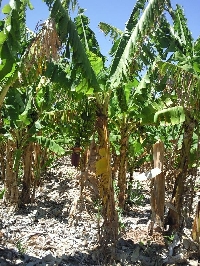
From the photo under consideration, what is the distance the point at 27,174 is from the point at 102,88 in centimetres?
395

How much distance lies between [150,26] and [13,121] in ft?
10.6

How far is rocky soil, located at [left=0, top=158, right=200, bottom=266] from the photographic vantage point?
20.1 ft

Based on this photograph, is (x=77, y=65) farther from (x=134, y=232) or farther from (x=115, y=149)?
(x=115, y=149)

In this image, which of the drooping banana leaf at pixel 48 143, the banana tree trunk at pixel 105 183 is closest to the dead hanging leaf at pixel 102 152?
the banana tree trunk at pixel 105 183

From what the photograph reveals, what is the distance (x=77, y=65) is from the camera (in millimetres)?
5289

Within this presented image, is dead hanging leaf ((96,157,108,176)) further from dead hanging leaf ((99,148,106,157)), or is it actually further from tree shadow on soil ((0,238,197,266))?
tree shadow on soil ((0,238,197,266))

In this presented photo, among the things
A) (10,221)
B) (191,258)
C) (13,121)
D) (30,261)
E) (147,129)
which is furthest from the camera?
(147,129)

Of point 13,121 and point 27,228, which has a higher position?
point 13,121

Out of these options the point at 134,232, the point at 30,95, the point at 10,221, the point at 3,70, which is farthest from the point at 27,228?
the point at 3,70

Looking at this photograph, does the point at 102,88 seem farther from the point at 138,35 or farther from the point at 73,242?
the point at 73,242

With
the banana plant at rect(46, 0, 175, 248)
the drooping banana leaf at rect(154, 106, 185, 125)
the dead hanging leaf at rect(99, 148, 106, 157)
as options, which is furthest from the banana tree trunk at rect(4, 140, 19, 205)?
the drooping banana leaf at rect(154, 106, 185, 125)

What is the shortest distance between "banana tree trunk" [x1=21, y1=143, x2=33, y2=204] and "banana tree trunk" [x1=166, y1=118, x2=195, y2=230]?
12.2ft

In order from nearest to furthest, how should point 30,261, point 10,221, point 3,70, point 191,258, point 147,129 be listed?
1. point 3,70
2. point 30,261
3. point 191,258
4. point 10,221
5. point 147,129

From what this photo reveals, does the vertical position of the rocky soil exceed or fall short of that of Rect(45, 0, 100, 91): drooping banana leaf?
it falls short
